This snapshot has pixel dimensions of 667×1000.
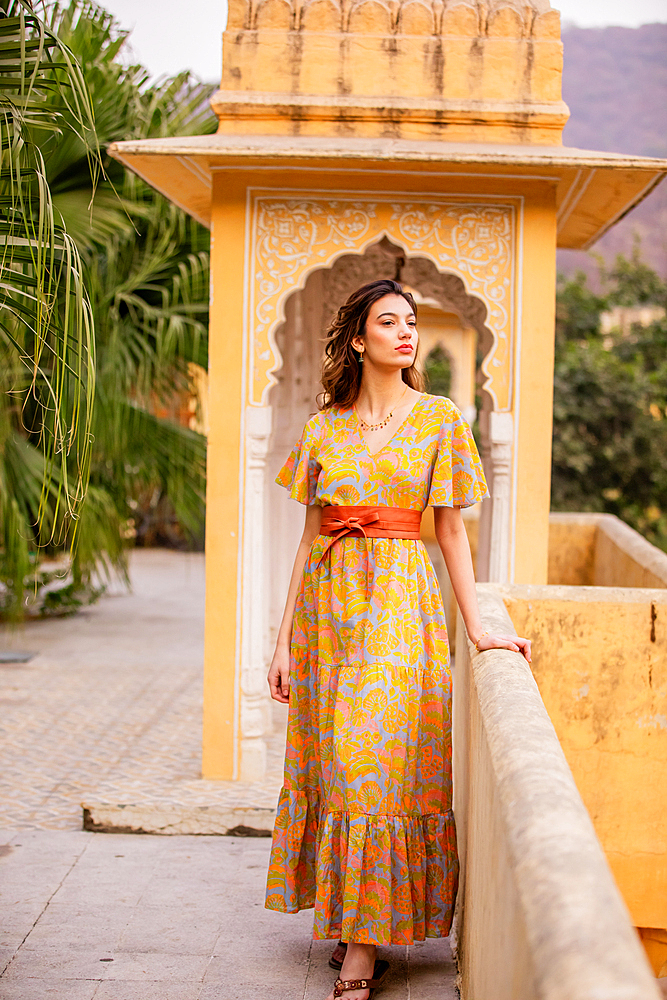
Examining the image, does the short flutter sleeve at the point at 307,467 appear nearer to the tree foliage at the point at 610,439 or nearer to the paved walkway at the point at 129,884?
the paved walkway at the point at 129,884

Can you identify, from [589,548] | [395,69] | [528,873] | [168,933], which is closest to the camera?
[528,873]

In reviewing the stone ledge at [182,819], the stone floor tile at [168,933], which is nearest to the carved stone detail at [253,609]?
the stone ledge at [182,819]

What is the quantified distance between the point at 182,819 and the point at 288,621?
72.6 inches

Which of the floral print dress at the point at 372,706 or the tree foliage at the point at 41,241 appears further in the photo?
the floral print dress at the point at 372,706

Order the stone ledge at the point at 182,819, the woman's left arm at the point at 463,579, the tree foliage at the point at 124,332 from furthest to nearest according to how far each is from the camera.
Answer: the tree foliage at the point at 124,332, the stone ledge at the point at 182,819, the woman's left arm at the point at 463,579

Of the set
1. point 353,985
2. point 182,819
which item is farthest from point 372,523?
point 182,819

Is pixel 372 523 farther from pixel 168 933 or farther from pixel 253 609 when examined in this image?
pixel 253 609

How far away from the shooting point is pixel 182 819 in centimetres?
465

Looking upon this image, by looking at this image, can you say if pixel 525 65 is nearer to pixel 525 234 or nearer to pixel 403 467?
pixel 525 234

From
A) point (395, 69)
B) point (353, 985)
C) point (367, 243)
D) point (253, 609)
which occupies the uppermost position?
point (395, 69)

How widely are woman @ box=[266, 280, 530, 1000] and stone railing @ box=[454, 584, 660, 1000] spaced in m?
0.15

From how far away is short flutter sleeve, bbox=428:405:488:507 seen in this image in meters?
3.08

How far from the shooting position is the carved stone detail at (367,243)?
5031 mm

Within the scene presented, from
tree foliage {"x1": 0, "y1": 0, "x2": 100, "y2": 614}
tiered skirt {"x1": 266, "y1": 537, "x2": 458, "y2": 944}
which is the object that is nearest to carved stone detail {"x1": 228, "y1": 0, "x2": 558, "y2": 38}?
tree foliage {"x1": 0, "y1": 0, "x2": 100, "y2": 614}
